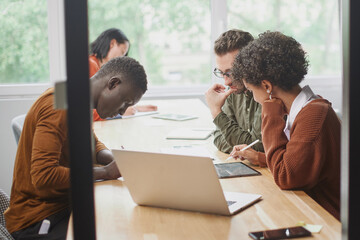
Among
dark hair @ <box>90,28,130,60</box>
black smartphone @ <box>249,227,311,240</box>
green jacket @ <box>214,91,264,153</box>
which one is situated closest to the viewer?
black smartphone @ <box>249,227,311,240</box>

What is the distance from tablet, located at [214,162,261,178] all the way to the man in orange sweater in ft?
1.21

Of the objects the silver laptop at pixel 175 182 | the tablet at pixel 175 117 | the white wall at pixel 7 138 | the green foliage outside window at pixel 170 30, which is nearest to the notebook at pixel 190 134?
the tablet at pixel 175 117

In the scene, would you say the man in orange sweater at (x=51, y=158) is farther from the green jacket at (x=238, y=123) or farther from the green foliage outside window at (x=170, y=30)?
the green foliage outside window at (x=170, y=30)

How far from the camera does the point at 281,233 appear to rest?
1063 mm

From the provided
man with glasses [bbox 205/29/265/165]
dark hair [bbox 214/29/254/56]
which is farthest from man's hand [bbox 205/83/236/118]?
dark hair [bbox 214/29/254/56]

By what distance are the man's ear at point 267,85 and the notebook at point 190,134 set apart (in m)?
0.72

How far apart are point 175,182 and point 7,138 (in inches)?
109

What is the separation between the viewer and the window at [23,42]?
3668mm

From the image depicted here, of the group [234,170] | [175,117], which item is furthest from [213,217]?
[175,117]

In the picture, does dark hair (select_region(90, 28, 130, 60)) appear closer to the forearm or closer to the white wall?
the white wall

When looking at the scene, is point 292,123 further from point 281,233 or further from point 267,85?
point 281,233

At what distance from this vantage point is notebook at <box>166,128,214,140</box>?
2.29 meters

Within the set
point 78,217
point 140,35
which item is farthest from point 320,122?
point 140,35

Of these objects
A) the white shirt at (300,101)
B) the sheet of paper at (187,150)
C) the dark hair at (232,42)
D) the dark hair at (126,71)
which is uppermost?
the dark hair at (232,42)
